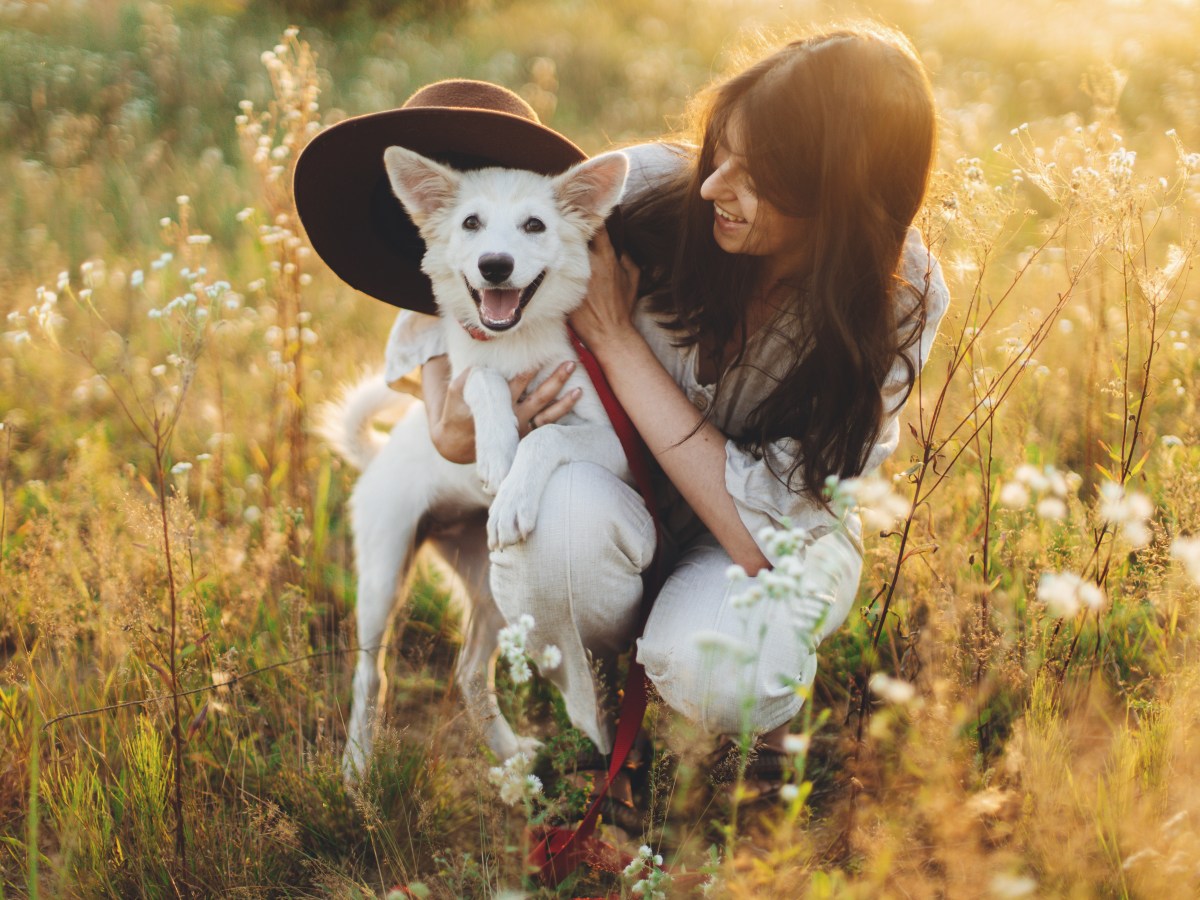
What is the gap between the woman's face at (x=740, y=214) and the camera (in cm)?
202

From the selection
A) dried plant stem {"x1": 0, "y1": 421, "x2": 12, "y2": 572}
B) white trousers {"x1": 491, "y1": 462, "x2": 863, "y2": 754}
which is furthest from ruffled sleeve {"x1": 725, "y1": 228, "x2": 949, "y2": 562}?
dried plant stem {"x1": 0, "y1": 421, "x2": 12, "y2": 572}

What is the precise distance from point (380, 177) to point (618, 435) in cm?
87

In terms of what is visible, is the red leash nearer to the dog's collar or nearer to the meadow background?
the meadow background

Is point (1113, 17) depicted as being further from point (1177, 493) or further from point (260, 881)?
point (260, 881)

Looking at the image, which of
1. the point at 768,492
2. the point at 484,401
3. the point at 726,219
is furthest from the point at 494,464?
the point at 726,219

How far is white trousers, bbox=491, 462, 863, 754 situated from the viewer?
6.61ft

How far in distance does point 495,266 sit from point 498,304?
113 mm

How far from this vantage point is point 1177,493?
2.06m

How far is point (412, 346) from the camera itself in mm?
2676

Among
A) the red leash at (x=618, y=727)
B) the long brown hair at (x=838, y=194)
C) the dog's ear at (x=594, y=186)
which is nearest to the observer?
the red leash at (x=618, y=727)

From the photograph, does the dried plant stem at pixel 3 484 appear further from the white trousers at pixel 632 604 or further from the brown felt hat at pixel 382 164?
the white trousers at pixel 632 604

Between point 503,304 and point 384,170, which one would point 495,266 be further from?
point 384,170

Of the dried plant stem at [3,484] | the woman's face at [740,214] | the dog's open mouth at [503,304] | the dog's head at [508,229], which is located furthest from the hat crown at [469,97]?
the dried plant stem at [3,484]

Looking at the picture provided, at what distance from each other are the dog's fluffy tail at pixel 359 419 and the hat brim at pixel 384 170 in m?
0.29
